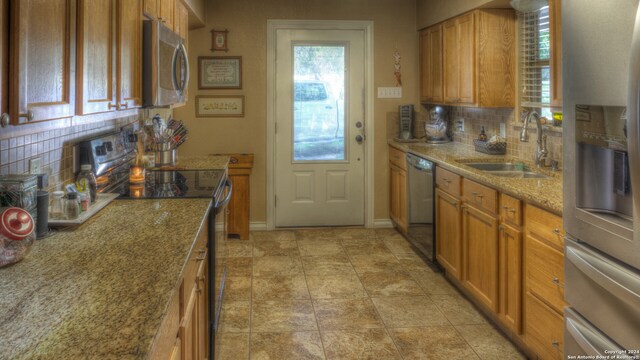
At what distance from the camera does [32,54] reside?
1.25 meters

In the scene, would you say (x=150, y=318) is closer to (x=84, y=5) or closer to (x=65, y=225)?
(x=65, y=225)

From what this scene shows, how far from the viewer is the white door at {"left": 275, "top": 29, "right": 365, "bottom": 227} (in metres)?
5.05

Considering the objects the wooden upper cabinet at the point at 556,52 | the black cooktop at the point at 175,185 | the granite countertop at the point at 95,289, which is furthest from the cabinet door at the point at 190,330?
the wooden upper cabinet at the point at 556,52

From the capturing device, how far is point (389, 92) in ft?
16.9

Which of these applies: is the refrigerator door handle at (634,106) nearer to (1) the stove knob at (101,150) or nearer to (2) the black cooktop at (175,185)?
(2) the black cooktop at (175,185)

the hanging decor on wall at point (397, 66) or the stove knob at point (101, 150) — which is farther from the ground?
the hanging decor on wall at point (397, 66)

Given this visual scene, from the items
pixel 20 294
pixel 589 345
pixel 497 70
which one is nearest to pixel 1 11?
pixel 20 294

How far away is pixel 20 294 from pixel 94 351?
0.40m

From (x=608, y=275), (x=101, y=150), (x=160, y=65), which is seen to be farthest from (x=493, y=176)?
(x=101, y=150)

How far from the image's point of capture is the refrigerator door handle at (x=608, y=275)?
4.63ft

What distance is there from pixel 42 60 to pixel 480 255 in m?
2.45

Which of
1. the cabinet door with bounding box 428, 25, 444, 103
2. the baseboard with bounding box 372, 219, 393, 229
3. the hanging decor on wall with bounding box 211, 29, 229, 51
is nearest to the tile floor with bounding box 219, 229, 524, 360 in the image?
the baseboard with bounding box 372, 219, 393, 229

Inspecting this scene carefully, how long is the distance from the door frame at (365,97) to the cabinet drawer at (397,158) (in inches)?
7.9

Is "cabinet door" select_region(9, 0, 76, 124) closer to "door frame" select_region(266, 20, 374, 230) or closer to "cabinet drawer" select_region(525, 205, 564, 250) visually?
"cabinet drawer" select_region(525, 205, 564, 250)
